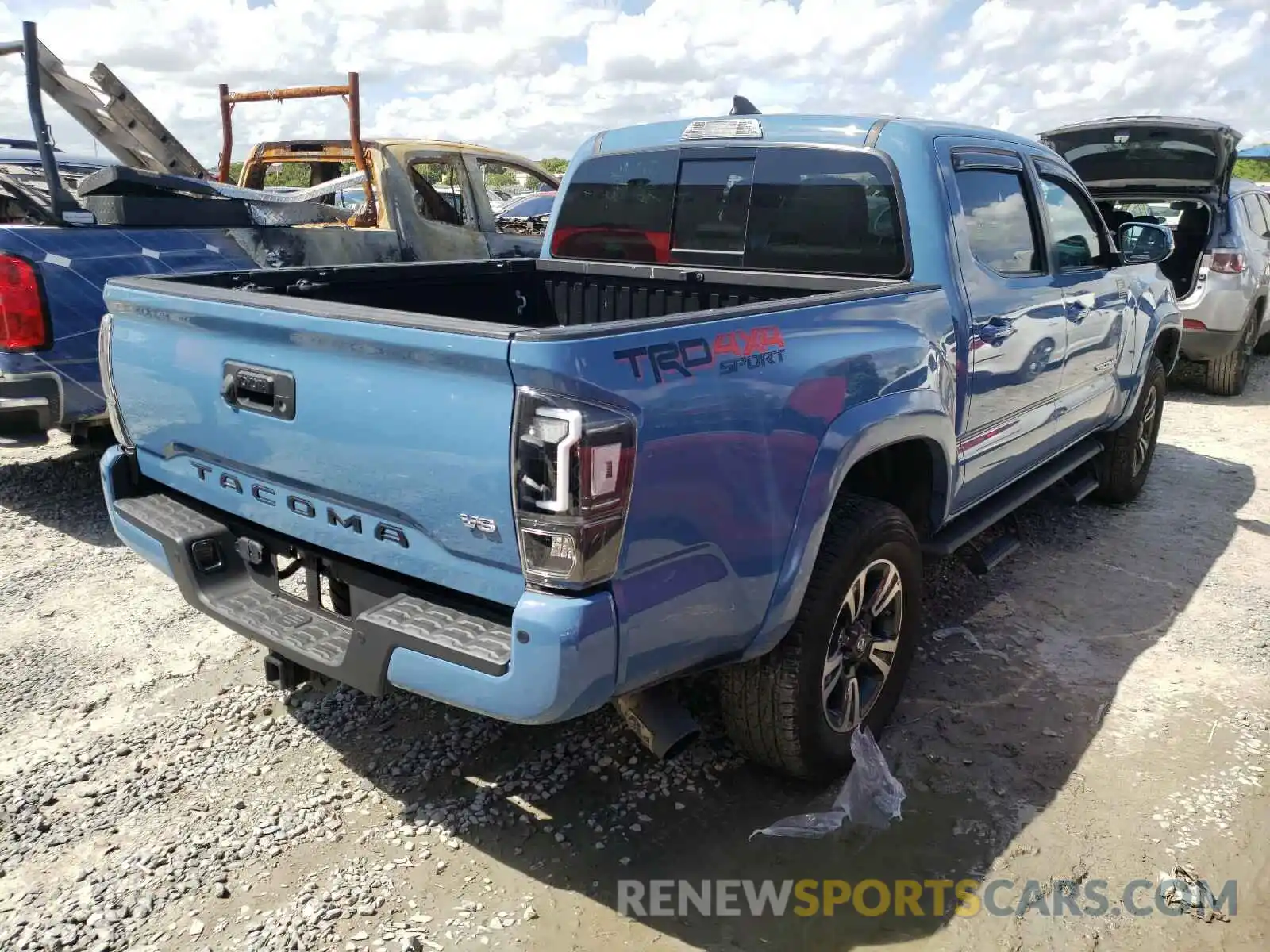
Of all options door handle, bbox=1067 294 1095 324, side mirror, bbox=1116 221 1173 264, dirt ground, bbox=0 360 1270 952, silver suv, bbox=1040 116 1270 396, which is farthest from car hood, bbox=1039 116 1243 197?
dirt ground, bbox=0 360 1270 952

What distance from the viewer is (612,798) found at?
9.41 ft

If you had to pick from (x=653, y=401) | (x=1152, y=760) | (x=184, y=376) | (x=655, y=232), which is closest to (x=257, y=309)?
(x=184, y=376)

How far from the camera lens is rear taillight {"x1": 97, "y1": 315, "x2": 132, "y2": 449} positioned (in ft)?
9.60

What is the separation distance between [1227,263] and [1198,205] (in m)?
0.63

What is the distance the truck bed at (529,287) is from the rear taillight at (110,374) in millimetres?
155

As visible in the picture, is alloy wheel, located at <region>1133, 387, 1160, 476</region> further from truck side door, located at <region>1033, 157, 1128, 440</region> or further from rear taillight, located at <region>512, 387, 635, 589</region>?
rear taillight, located at <region>512, 387, 635, 589</region>

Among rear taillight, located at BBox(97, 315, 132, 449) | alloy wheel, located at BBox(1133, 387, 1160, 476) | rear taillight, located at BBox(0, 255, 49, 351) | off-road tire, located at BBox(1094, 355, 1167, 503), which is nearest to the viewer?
rear taillight, located at BBox(97, 315, 132, 449)

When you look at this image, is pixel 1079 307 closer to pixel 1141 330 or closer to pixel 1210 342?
pixel 1141 330

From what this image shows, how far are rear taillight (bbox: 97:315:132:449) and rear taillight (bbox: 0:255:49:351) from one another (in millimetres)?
1888

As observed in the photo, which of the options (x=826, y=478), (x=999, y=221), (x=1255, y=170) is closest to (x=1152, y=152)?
(x=999, y=221)

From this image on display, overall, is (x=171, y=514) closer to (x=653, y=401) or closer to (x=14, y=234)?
(x=653, y=401)

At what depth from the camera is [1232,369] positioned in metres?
8.50

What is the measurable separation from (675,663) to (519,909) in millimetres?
781

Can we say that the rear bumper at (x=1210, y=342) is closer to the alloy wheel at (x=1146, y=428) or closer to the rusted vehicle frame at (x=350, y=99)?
the alloy wheel at (x=1146, y=428)
